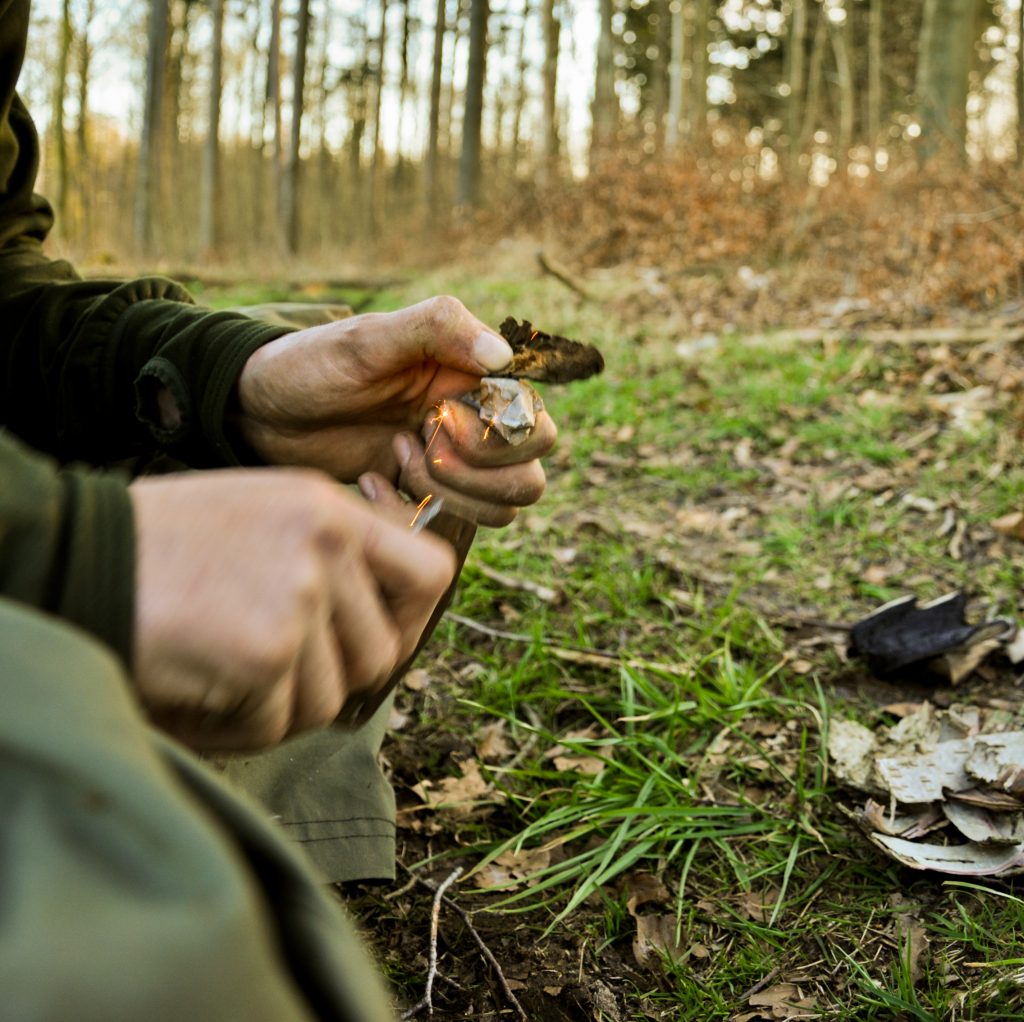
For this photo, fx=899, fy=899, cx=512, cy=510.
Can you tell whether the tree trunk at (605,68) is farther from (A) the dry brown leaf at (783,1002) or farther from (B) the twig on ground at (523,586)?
(A) the dry brown leaf at (783,1002)

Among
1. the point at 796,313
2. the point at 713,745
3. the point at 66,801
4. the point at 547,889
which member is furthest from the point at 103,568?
the point at 796,313

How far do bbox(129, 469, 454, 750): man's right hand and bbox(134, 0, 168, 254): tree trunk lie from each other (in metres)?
15.5

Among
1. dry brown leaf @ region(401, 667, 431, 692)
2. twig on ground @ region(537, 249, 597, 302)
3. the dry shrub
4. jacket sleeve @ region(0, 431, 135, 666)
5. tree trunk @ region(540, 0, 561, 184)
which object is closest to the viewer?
jacket sleeve @ region(0, 431, 135, 666)

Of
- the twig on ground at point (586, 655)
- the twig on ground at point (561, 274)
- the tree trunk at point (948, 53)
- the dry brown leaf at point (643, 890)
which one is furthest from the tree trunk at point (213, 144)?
the dry brown leaf at point (643, 890)

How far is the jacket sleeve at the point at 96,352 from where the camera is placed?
159 centimetres

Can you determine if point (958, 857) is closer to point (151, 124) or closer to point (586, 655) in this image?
point (586, 655)

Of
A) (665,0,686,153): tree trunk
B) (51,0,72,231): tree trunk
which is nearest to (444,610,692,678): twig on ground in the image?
(665,0,686,153): tree trunk

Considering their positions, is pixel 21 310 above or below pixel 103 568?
above

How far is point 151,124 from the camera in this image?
14.0m

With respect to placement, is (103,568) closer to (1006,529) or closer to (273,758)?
(273,758)

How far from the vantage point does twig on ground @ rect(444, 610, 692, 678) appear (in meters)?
2.16

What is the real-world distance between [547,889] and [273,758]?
0.60 m

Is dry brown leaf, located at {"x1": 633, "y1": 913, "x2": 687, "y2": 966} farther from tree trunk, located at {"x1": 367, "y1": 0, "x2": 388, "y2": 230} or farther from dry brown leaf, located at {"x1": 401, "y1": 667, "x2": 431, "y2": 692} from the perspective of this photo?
tree trunk, located at {"x1": 367, "y1": 0, "x2": 388, "y2": 230}

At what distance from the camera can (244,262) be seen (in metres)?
14.7
